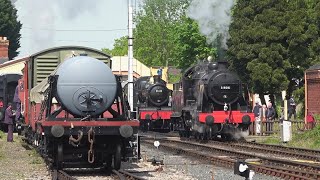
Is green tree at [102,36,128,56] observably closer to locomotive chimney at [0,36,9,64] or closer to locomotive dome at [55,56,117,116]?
locomotive chimney at [0,36,9,64]

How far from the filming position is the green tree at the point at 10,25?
2822 inches

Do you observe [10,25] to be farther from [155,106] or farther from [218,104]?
[218,104]

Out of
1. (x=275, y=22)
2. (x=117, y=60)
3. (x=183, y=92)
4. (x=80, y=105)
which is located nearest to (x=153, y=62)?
(x=117, y=60)

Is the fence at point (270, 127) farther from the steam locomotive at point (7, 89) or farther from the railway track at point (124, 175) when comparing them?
the railway track at point (124, 175)

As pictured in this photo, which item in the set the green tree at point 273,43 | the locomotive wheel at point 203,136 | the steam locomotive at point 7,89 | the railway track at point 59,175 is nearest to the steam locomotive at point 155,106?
the steam locomotive at point 7,89

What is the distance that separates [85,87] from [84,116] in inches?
24.5

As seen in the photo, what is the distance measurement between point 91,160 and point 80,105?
1317 mm

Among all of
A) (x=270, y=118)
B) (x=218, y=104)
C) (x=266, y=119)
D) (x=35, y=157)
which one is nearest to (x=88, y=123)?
(x=35, y=157)

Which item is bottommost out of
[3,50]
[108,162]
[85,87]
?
[108,162]

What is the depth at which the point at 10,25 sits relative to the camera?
72562 millimetres

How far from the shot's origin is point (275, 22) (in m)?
39.6

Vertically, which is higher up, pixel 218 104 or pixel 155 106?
pixel 218 104

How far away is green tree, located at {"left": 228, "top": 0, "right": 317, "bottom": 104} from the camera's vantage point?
38.3 m

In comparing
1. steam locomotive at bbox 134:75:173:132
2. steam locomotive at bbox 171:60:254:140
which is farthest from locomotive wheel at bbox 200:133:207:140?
steam locomotive at bbox 134:75:173:132
